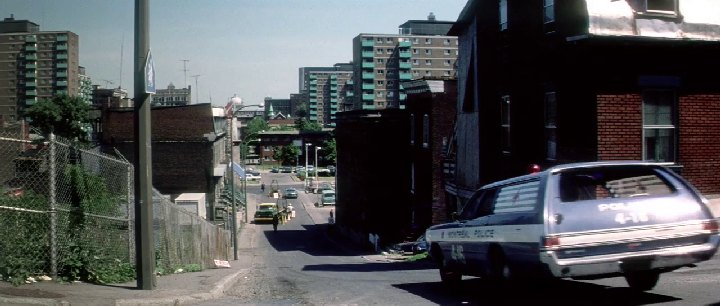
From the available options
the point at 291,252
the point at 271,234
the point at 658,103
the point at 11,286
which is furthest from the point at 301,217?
the point at 11,286

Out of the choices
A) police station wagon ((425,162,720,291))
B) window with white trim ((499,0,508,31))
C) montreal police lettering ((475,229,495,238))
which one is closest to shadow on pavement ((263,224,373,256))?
window with white trim ((499,0,508,31))

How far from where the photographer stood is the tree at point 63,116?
68.8 meters

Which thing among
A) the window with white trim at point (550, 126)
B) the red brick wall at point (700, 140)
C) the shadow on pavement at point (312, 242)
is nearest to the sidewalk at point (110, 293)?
the window with white trim at point (550, 126)

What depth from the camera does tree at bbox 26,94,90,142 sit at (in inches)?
2707

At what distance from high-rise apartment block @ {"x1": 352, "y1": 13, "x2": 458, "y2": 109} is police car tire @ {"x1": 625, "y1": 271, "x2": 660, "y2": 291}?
128126mm

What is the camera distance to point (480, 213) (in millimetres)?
10703

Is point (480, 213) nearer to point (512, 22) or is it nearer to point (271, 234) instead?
point (512, 22)

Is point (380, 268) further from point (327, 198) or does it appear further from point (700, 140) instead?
point (327, 198)

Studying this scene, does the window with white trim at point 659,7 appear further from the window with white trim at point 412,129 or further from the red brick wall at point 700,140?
the window with white trim at point 412,129

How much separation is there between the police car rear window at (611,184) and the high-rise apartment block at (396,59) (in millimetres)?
128703

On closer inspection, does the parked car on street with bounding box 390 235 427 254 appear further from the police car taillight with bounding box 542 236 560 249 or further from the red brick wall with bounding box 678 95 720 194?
the police car taillight with bounding box 542 236 560 249

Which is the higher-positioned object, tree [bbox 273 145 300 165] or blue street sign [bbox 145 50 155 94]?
blue street sign [bbox 145 50 155 94]

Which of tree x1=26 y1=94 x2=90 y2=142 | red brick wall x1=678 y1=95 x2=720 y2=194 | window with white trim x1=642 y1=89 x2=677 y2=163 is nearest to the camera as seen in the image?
window with white trim x1=642 y1=89 x2=677 y2=163

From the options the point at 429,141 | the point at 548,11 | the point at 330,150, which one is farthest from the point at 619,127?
the point at 330,150
